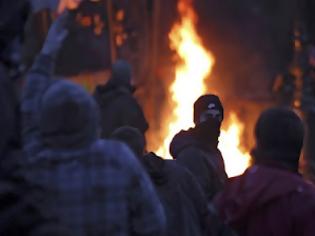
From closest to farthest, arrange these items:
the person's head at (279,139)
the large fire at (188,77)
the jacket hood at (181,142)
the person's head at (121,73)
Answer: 1. the person's head at (279,139)
2. the jacket hood at (181,142)
3. the person's head at (121,73)
4. the large fire at (188,77)

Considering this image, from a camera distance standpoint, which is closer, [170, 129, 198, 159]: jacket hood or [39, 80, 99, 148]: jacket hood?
[39, 80, 99, 148]: jacket hood

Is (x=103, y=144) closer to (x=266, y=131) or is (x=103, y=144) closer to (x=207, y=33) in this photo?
(x=266, y=131)

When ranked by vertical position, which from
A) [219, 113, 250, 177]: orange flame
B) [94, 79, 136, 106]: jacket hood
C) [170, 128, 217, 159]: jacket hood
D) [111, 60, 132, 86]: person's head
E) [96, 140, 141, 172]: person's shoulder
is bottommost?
[219, 113, 250, 177]: orange flame

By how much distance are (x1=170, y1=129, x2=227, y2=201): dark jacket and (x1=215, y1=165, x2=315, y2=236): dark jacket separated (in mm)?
1779

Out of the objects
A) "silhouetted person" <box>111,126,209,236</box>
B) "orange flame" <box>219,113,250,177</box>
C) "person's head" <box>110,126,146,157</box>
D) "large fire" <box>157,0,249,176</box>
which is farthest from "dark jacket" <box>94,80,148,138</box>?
"large fire" <box>157,0,249,176</box>

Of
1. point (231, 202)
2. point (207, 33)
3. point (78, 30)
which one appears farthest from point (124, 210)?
point (207, 33)

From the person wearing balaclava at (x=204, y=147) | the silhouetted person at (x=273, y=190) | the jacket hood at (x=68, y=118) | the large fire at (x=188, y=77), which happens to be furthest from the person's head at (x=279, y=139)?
the large fire at (x=188, y=77)

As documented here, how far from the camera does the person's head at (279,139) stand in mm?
4582

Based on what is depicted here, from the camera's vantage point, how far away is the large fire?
15863mm

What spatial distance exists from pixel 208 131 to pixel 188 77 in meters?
11.8

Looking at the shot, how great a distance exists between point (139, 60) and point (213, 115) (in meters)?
9.86

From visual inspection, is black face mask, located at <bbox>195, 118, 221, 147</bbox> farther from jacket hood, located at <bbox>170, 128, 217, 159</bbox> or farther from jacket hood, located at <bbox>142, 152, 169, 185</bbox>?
jacket hood, located at <bbox>142, 152, 169, 185</bbox>

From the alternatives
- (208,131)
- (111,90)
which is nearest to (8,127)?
(208,131)

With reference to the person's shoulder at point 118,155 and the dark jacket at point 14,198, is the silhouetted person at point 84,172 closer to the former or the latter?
the person's shoulder at point 118,155
